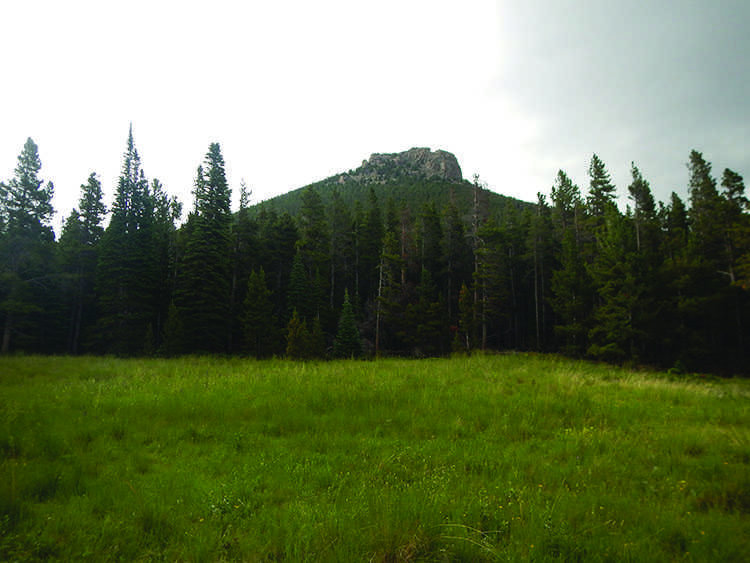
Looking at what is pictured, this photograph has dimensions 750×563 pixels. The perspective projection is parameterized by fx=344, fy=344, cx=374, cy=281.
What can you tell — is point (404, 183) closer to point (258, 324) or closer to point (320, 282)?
point (320, 282)

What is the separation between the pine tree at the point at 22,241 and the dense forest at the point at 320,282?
4.6 inches

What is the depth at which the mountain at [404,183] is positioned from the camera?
107 m

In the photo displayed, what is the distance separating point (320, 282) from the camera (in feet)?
141

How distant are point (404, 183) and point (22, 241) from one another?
124 m

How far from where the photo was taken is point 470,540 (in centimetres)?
313

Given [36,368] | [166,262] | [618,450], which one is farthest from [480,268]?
[166,262]

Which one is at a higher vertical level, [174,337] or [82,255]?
[82,255]

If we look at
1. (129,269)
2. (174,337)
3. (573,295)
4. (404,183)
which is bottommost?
(174,337)

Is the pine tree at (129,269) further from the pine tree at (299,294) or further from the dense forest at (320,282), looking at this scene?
the pine tree at (299,294)

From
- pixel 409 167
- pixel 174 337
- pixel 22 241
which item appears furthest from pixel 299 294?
pixel 409 167

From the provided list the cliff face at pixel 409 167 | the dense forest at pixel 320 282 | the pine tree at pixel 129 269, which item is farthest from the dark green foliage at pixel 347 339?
the cliff face at pixel 409 167

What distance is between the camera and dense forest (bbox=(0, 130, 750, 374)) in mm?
30906

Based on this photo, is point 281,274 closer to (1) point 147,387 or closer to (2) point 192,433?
(1) point 147,387

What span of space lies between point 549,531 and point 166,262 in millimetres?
47246
